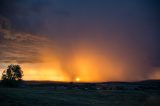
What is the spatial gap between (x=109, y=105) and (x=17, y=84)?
5305 cm

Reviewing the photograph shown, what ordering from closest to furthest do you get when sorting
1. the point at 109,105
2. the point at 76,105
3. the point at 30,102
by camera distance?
1. the point at 30,102
2. the point at 76,105
3. the point at 109,105

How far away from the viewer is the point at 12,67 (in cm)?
9594

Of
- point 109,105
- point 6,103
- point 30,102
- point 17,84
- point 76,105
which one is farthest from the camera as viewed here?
point 17,84

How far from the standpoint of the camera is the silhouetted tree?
8938 cm

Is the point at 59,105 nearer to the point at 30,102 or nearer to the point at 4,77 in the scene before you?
the point at 30,102

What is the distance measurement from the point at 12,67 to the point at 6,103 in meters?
62.9

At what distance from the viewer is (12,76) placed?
9325 cm

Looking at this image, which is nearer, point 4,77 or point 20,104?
point 20,104

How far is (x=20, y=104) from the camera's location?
36.1 m

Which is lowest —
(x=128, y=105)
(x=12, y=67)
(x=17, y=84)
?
(x=128, y=105)

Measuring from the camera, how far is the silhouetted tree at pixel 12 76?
89375mm

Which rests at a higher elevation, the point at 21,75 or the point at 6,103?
the point at 21,75

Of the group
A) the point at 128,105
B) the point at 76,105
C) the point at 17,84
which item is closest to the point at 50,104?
the point at 76,105

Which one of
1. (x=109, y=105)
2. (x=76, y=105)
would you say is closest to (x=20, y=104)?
(x=76, y=105)
